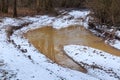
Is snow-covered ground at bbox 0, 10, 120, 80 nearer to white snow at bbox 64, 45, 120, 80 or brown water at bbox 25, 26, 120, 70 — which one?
white snow at bbox 64, 45, 120, 80

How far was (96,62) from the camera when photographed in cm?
1780

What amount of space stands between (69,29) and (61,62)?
1622cm

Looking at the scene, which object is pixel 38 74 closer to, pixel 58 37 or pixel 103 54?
pixel 103 54

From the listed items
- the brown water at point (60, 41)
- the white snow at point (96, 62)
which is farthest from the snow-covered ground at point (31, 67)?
the brown water at point (60, 41)

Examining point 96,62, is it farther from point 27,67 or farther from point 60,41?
point 60,41

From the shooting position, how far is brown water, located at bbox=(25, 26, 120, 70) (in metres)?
19.3

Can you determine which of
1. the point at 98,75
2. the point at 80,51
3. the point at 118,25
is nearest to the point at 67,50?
Result: the point at 80,51

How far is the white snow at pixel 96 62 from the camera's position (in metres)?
15.4

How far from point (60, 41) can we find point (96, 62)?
836 centimetres

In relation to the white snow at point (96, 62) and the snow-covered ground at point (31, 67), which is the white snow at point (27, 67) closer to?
the snow-covered ground at point (31, 67)

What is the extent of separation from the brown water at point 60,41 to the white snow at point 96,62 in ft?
1.89

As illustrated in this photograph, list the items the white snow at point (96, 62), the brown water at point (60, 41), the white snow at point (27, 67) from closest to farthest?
1. the white snow at point (27, 67)
2. the white snow at point (96, 62)
3. the brown water at point (60, 41)

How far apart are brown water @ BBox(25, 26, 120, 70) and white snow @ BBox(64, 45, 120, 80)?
1.89 ft

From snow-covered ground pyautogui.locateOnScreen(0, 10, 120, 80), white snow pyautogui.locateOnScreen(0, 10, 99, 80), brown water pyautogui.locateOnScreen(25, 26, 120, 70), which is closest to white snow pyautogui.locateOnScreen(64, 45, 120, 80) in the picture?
snow-covered ground pyautogui.locateOnScreen(0, 10, 120, 80)
